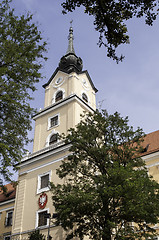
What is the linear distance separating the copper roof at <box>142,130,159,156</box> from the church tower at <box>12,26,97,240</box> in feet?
22.6

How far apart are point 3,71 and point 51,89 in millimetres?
18040

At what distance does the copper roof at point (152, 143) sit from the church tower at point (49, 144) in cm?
689

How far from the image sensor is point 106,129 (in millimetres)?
16031

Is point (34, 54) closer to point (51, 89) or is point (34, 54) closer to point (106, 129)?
point (106, 129)

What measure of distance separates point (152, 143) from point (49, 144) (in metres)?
9.93

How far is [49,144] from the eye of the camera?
83.6ft

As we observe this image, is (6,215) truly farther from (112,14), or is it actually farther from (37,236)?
(112,14)

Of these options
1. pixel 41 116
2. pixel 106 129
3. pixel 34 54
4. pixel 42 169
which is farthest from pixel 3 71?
pixel 41 116

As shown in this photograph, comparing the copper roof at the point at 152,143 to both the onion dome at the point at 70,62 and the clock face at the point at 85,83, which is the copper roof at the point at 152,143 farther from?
the onion dome at the point at 70,62

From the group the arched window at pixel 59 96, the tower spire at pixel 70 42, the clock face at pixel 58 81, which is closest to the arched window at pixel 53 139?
the arched window at pixel 59 96

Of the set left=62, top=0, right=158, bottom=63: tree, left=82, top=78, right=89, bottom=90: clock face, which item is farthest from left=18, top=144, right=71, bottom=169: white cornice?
left=62, top=0, right=158, bottom=63: tree

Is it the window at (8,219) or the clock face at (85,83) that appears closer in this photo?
the window at (8,219)

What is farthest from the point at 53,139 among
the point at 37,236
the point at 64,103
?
the point at 37,236

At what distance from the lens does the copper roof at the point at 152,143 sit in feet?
73.3
